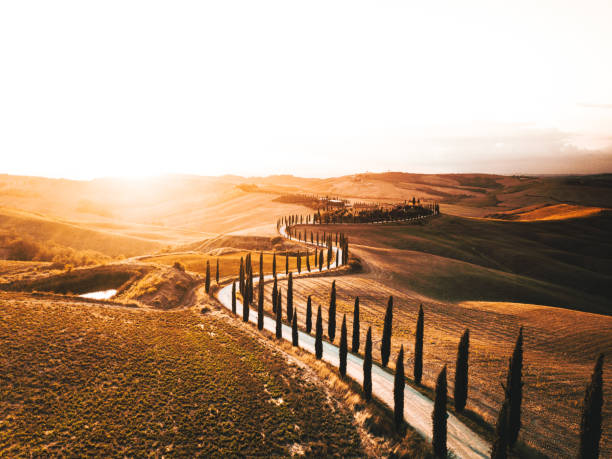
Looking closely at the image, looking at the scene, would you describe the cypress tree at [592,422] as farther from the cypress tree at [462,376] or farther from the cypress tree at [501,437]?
the cypress tree at [462,376]

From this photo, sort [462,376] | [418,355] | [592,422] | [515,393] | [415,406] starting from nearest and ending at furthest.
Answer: [592,422]
[515,393]
[462,376]
[415,406]
[418,355]

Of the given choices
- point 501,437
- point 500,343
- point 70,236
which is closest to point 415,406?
point 501,437

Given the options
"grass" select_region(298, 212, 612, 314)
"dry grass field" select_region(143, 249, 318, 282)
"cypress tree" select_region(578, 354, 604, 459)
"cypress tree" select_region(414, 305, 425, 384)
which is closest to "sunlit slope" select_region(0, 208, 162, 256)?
"dry grass field" select_region(143, 249, 318, 282)

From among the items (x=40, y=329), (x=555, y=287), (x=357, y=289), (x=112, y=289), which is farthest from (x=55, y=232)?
(x=555, y=287)

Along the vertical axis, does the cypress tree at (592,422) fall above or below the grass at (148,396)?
above

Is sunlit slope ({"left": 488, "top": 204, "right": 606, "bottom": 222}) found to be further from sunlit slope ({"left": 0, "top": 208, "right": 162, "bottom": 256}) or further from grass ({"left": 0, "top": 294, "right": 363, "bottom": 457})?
sunlit slope ({"left": 0, "top": 208, "right": 162, "bottom": 256})

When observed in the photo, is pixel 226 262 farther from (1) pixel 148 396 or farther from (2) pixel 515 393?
(2) pixel 515 393

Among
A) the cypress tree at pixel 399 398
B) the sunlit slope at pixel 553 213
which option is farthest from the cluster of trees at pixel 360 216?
the cypress tree at pixel 399 398
